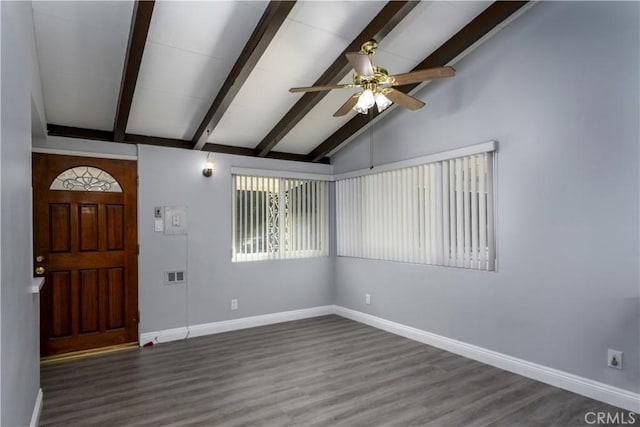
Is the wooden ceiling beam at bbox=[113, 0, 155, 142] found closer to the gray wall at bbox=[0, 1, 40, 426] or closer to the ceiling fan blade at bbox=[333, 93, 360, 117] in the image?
the gray wall at bbox=[0, 1, 40, 426]

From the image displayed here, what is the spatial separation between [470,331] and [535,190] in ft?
5.07

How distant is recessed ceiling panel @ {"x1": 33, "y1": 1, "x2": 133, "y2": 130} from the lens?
2689mm

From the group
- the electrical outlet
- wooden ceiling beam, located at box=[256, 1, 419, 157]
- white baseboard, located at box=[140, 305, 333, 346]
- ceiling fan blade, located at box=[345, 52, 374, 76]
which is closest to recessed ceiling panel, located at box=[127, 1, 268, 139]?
wooden ceiling beam, located at box=[256, 1, 419, 157]

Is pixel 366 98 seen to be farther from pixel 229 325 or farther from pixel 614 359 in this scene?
pixel 229 325

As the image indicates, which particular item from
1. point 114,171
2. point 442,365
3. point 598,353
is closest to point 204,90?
point 114,171

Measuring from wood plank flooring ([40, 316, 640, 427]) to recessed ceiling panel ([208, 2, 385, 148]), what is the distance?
2.66 m

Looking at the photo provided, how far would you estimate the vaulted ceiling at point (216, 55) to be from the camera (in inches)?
111

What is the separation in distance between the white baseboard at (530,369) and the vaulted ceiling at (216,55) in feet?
9.21

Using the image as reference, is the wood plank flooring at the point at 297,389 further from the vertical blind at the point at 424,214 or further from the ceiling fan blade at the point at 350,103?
the ceiling fan blade at the point at 350,103

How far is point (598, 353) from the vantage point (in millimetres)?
2850

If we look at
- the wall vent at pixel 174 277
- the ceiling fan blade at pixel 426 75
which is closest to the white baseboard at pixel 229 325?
the wall vent at pixel 174 277

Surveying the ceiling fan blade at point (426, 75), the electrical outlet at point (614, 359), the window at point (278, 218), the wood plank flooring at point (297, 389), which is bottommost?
the wood plank flooring at point (297, 389)

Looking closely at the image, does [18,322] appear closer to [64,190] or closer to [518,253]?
[64,190]

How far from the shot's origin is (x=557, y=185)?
10.1ft
